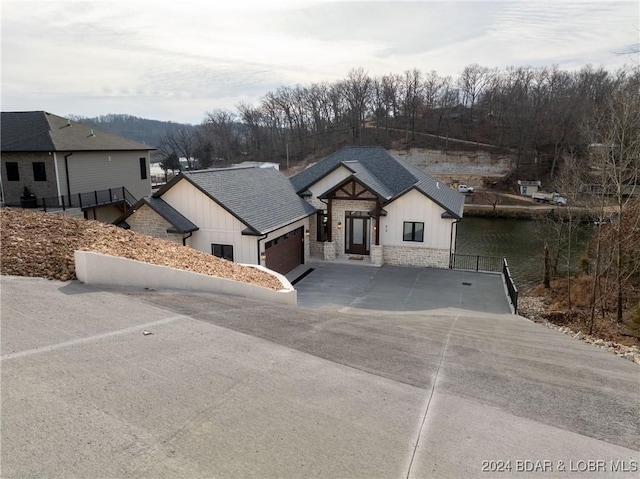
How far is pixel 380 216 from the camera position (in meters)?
20.8

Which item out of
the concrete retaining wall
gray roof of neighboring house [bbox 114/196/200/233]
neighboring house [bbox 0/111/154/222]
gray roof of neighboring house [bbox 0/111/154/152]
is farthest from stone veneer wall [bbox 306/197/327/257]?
the concrete retaining wall

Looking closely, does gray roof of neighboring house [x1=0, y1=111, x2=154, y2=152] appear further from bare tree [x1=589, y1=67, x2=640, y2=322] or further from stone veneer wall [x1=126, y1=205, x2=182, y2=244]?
bare tree [x1=589, y1=67, x2=640, y2=322]

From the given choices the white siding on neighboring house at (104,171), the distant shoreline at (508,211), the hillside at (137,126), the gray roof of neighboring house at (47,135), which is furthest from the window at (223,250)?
the hillside at (137,126)

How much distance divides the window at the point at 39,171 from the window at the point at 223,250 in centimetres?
1033

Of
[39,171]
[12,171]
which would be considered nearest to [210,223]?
[39,171]

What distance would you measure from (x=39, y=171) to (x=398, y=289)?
703 inches

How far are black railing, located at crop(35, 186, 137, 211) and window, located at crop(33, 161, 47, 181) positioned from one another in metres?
1.06

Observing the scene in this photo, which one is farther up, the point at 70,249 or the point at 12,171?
the point at 12,171

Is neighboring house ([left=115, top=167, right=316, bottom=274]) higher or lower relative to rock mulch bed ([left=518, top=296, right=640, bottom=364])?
higher

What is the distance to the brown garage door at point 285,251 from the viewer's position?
17.9 meters

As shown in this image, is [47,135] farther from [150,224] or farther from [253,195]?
[253,195]

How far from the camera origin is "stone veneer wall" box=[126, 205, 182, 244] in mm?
17028

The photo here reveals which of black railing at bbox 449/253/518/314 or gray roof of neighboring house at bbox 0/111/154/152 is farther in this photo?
gray roof of neighboring house at bbox 0/111/154/152

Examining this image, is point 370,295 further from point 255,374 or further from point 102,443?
point 102,443
